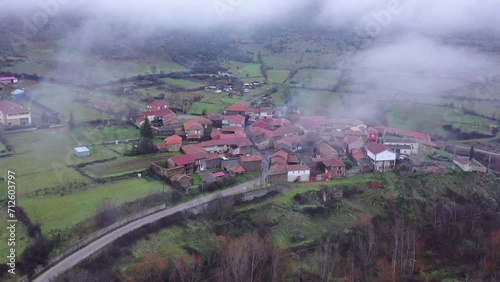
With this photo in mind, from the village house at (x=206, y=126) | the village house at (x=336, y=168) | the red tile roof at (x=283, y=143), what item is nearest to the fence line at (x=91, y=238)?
the village house at (x=336, y=168)

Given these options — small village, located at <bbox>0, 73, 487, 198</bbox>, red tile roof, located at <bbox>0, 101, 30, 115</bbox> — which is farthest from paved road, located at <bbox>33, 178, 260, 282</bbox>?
red tile roof, located at <bbox>0, 101, 30, 115</bbox>

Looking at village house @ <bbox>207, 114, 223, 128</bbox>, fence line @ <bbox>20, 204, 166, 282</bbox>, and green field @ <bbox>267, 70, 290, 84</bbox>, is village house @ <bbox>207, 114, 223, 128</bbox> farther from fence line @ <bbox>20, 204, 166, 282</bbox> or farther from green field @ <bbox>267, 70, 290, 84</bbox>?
green field @ <bbox>267, 70, 290, 84</bbox>

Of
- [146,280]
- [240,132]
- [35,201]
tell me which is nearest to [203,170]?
[240,132]

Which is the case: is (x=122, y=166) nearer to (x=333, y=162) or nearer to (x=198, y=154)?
(x=198, y=154)

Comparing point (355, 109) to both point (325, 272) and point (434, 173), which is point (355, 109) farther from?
point (325, 272)

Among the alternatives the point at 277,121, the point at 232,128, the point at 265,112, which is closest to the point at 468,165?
the point at 277,121
